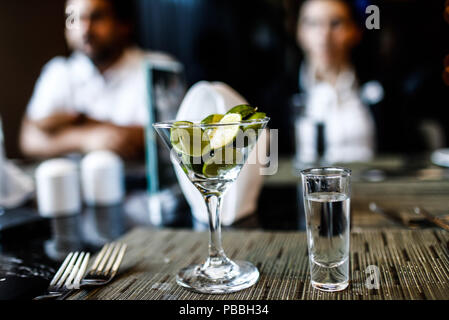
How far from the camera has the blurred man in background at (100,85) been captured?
106 inches

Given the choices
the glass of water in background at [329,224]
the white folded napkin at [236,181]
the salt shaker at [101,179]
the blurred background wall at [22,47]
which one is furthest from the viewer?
the blurred background wall at [22,47]

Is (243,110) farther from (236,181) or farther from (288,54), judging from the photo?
(288,54)

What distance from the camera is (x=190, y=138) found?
1.78 feet

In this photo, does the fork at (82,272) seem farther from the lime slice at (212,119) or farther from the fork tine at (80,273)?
the lime slice at (212,119)

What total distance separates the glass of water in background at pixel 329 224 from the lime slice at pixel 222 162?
89 millimetres

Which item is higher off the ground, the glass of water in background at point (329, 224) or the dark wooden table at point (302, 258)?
the glass of water in background at point (329, 224)

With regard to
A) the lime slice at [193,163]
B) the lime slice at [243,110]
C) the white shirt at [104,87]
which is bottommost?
the lime slice at [193,163]

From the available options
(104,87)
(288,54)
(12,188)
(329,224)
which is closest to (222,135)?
(329,224)

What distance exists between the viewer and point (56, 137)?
2816 mm

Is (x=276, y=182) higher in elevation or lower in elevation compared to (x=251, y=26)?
lower

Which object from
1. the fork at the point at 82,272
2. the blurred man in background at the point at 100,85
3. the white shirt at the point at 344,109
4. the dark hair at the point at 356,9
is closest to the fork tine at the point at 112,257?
the fork at the point at 82,272
